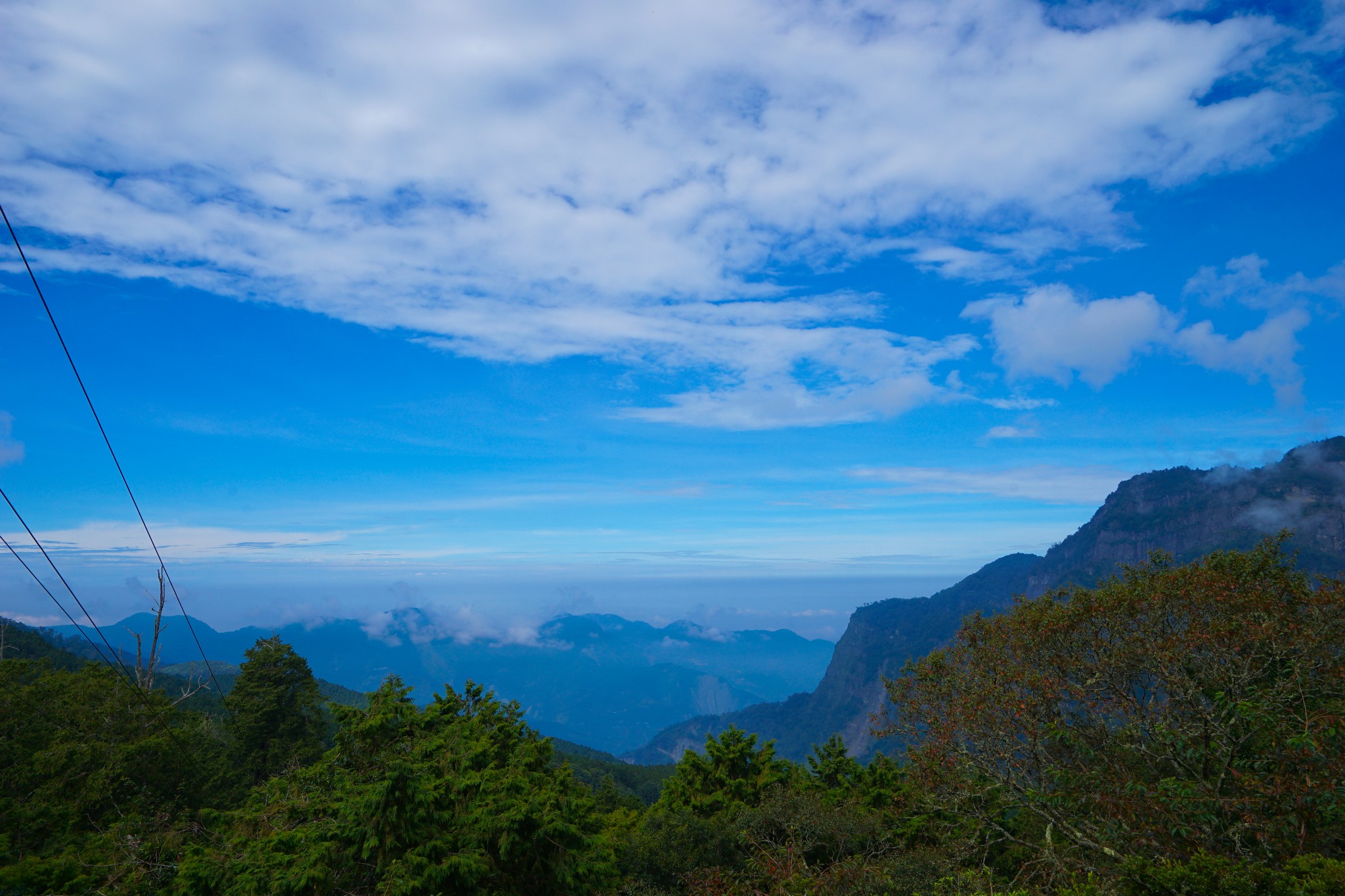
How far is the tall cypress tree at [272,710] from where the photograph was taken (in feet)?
112

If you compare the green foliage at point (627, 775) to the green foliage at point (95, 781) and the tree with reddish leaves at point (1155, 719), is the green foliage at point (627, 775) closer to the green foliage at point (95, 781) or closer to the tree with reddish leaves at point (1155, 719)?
the green foliage at point (95, 781)

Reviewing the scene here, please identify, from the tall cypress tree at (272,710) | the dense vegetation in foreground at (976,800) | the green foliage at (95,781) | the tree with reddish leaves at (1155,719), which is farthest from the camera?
the tall cypress tree at (272,710)

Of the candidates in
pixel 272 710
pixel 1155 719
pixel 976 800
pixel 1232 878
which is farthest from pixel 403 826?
pixel 272 710

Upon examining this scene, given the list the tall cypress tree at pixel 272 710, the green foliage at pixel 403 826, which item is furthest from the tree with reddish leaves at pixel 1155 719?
the tall cypress tree at pixel 272 710

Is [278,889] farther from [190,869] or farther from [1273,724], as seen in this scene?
[1273,724]

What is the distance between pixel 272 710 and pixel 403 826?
1147 inches

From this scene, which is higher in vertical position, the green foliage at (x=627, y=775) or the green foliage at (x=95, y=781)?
the green foliage at (x=95, y=781)

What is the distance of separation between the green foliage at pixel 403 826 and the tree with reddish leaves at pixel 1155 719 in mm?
8757

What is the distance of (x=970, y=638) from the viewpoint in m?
18.5

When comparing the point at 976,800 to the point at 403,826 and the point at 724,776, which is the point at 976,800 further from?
the point at 724,776

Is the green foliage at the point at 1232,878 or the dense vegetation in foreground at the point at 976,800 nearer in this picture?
the green foliage at the point at 1232,878

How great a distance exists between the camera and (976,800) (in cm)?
1608

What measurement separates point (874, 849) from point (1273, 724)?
34.0 feet

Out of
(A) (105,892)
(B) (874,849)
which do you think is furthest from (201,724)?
(B) (874,849)
